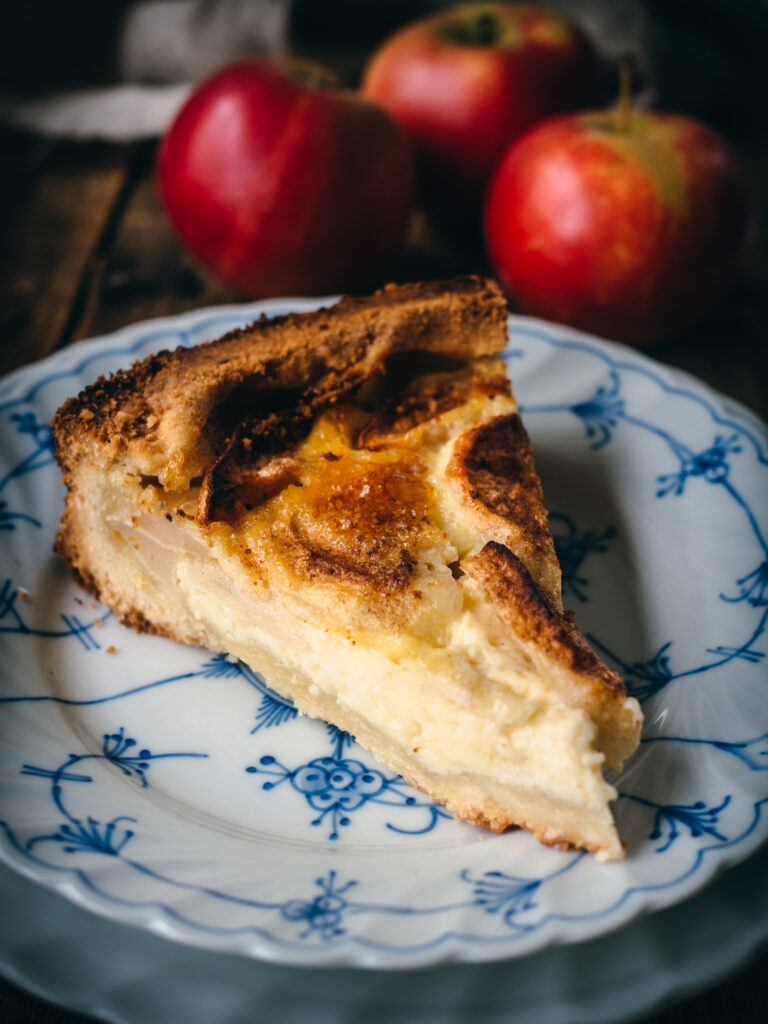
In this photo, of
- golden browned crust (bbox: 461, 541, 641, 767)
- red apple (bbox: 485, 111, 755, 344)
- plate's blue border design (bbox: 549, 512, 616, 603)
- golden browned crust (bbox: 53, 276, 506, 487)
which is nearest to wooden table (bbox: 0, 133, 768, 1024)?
red apple (bbox: 485, 111, 755, 344)

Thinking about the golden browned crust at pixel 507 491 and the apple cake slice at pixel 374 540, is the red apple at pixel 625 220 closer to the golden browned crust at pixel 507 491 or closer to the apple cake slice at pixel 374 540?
the apple cake slice at pixel 374 540

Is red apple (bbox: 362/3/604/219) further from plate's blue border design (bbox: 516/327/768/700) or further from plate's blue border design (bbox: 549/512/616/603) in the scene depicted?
plate's blue border design (bbox: 549/512/616/603)

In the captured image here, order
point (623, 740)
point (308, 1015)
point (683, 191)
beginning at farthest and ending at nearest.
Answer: point (683, 191)
point (623, 740)
point (308, 1015)

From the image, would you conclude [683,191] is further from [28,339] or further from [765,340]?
[28,339]

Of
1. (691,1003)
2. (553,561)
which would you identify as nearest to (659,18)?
(553,561)

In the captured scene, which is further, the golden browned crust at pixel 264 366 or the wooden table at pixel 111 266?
the wooden table at pixel 111 266

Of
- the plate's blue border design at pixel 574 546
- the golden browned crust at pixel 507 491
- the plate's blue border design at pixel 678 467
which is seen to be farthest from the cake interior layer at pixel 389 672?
the plate's blue border design at pixel 574 546
